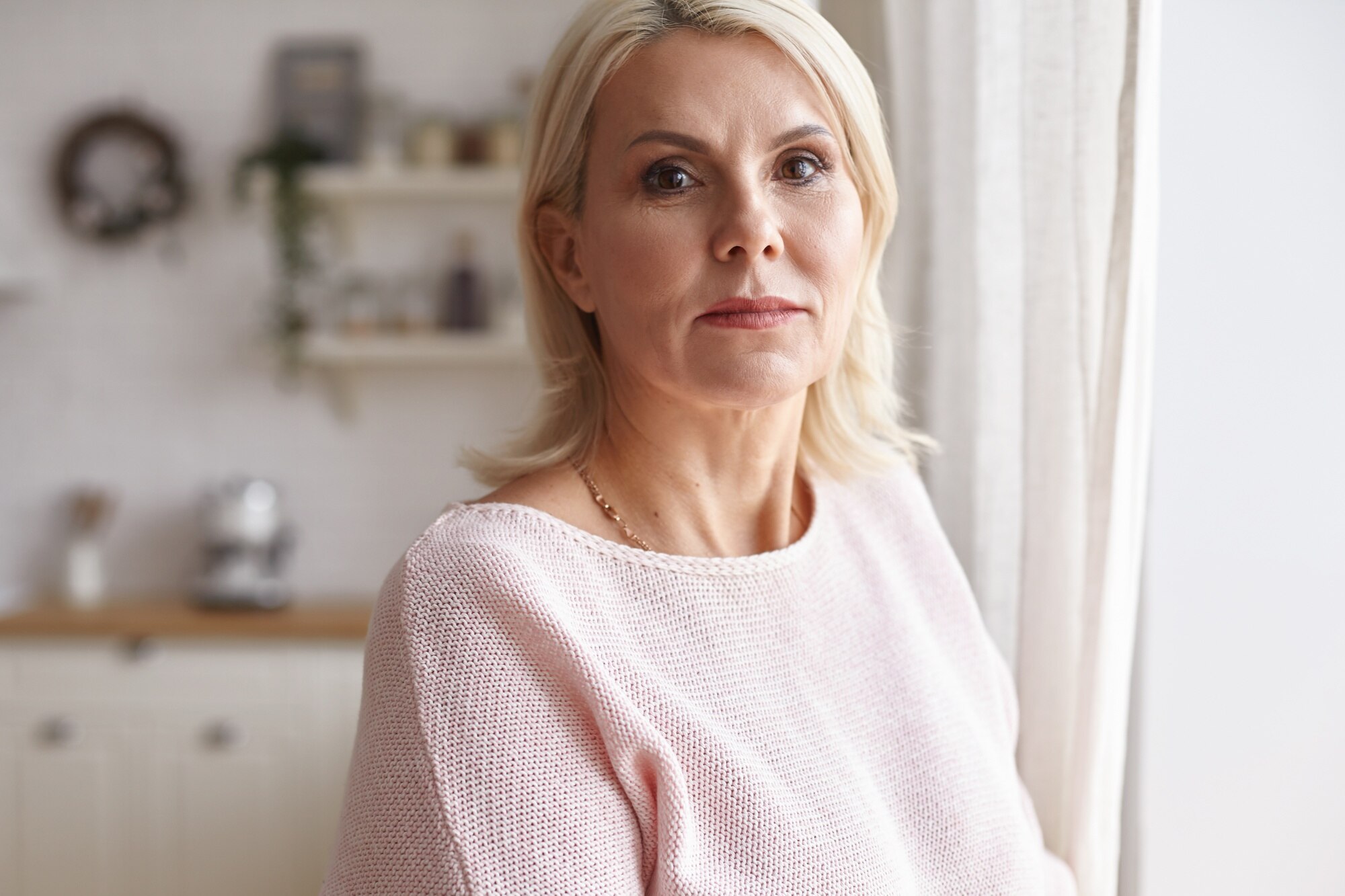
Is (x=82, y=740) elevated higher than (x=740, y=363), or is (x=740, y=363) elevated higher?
(x=740, y=363)

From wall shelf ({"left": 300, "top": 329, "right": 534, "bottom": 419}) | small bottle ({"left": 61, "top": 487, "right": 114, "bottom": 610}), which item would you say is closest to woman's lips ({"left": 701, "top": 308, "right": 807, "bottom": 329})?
wall shelf ({"left": 300, "top": 329, "right": 534, "bottom": 419})

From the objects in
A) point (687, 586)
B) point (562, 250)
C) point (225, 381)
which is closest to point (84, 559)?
point (225, 381)

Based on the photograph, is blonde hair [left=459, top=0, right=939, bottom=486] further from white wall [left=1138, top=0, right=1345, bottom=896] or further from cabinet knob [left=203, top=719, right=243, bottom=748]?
cabinet knob [left=203, top=719, right=243, bottom=748]

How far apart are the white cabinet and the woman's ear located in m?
1.97

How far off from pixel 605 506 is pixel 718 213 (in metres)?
0.29

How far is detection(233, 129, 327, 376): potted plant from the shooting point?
3.27m

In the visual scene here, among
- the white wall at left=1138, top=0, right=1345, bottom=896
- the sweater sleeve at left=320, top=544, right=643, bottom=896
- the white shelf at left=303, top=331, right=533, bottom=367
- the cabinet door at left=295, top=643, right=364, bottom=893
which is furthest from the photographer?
the white shelf at left=303, top=331, right=533, bottom=367

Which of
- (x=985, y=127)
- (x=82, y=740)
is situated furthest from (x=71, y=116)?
(x=985, y=127)

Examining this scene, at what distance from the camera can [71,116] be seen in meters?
3.44

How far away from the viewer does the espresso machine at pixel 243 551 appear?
3.10 m

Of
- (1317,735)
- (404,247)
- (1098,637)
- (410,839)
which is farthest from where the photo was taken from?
(404,247)

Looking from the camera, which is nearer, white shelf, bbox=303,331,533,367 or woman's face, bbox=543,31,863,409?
woman's face, bbox=543,31,863,409

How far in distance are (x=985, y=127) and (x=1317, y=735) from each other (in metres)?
0.74

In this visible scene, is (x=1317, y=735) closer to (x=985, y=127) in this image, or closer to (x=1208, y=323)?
(x=1208, y=323)
